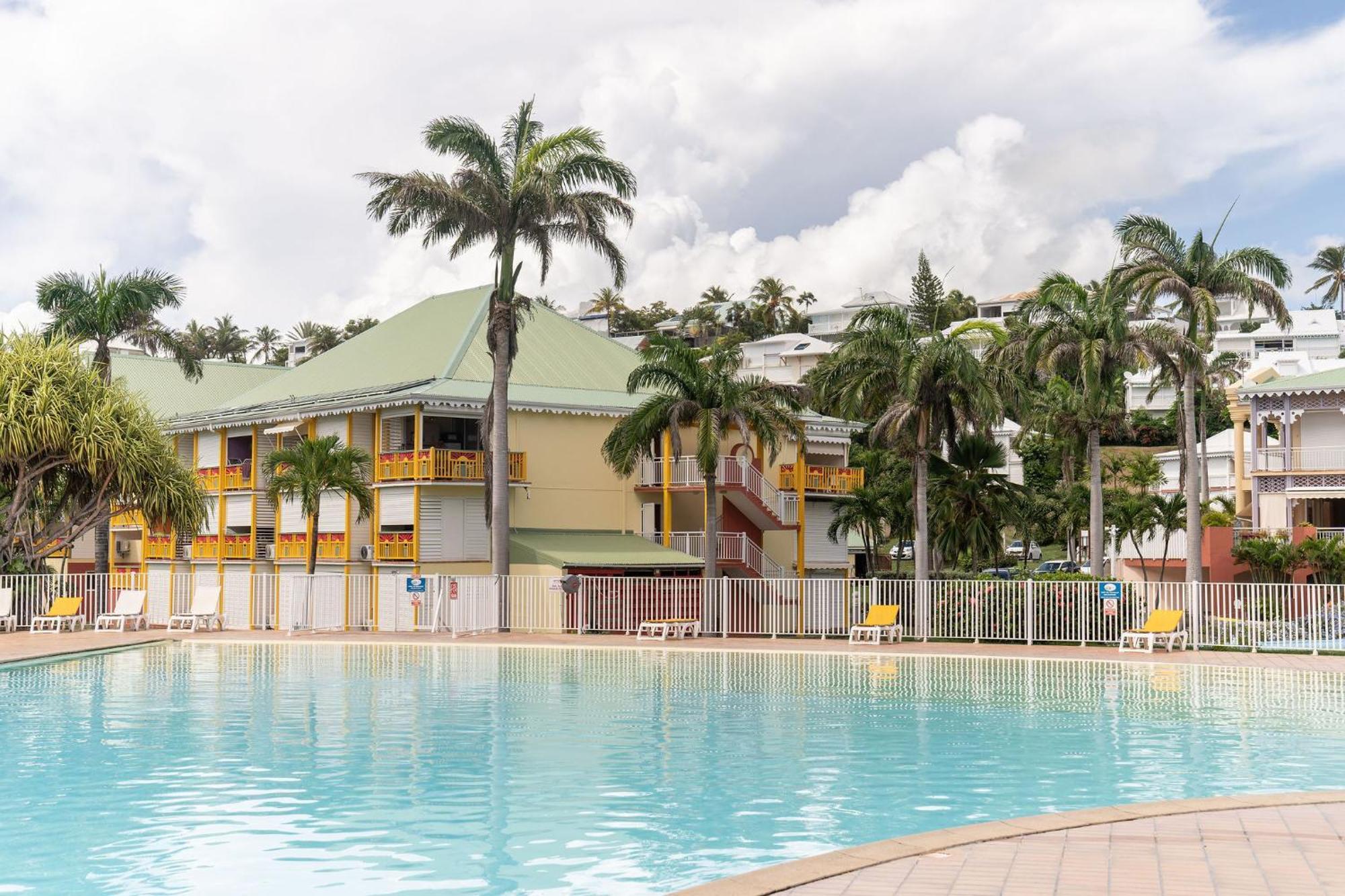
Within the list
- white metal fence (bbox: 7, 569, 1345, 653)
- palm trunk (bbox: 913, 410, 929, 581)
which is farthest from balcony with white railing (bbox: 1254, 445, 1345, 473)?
white metal fence (bbox: 7, 569, 1345, 653)

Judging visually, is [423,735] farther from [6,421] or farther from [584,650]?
[6,421]

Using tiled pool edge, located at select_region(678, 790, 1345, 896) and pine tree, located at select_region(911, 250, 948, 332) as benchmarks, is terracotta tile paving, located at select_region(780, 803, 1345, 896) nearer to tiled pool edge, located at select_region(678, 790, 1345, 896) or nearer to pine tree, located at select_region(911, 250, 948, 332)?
tiled pool edge, located at select_region(678, 790, 1345, 896)

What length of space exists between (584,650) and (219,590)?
11.0 m

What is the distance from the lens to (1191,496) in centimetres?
3234

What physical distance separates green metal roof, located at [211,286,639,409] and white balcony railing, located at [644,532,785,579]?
4459 mm

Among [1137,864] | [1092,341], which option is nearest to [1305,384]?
[1092,341]

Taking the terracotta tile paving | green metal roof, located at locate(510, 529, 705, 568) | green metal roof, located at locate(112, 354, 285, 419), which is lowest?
the terracotta tile paving

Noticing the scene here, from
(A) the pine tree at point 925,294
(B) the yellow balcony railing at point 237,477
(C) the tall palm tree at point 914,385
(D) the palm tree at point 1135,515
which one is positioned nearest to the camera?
(C) the tall palm tree at point 914,385

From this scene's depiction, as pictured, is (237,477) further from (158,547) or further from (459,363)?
(459,363)

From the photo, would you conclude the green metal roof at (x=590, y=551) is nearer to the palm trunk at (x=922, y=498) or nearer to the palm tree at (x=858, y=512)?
the palm tree at (x=858, y=512)

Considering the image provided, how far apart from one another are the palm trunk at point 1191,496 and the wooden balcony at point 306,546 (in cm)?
2396

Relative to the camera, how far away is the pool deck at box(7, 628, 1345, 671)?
25656 mm

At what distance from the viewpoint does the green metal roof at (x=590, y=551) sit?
3928cm

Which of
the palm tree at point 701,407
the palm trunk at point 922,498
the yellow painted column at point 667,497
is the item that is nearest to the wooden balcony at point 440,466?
the yellow painted column at point 667,497
